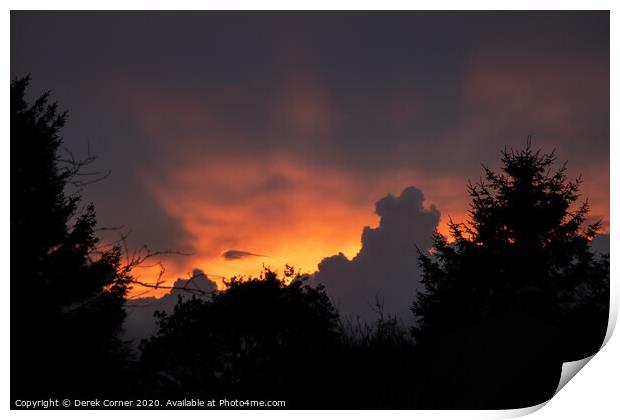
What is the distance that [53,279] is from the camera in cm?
853

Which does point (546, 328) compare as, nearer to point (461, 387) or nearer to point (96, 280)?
point (461, 387)

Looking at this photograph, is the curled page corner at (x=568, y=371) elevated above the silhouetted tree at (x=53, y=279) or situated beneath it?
situated beneath

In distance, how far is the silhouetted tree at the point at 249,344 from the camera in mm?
6469

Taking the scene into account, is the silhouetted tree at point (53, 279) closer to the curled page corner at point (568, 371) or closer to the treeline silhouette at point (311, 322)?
the treeline silhouette at point (311, 322)

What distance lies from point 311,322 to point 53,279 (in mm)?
4569

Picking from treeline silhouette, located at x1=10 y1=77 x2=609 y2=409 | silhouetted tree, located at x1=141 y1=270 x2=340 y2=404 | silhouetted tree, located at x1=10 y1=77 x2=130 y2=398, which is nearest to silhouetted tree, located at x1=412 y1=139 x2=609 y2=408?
treeline silhouette, located at x1=10 y1=77 x2=609 y2=409

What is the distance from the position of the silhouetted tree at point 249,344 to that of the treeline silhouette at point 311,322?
0.11 ft

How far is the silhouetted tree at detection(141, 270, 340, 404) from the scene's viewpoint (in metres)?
6.47

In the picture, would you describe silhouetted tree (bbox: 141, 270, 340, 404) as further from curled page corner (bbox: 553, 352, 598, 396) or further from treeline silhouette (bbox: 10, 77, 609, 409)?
curled page corner (bbox: 553, 352, 598, 396)

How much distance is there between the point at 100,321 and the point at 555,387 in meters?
7.45

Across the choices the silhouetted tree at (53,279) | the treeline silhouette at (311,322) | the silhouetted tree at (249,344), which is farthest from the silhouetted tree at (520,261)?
the silhouetted tree at (53,279)

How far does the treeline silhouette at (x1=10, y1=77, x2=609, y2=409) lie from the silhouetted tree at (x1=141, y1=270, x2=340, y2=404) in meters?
0.03

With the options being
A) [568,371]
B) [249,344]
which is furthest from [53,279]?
[568,371]
